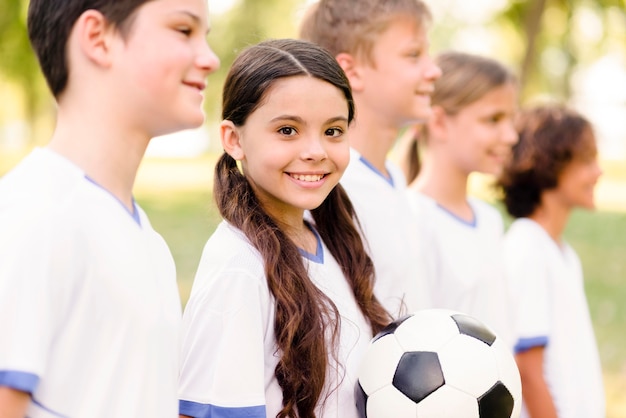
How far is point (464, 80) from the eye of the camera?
3.88 m

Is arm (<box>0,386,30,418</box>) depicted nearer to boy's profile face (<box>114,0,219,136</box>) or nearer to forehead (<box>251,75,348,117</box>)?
boy's profile face (<box>114,0,219,136</box>)

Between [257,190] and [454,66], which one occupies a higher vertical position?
[454,66]

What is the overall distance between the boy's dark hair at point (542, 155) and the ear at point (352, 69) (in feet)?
4.24

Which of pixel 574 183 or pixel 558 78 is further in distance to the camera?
pixel 558 78

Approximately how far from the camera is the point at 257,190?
2520 millimetres

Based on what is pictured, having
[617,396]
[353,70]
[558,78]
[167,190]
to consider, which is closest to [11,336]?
[353,70]

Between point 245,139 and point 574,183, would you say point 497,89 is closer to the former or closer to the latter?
point 574,183

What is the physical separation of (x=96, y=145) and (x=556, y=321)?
260 cm

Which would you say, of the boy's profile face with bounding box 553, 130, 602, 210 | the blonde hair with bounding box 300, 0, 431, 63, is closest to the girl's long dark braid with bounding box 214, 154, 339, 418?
the blonde hair with bounding box 300, 0, 431, 63

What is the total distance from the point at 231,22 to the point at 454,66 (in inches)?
696

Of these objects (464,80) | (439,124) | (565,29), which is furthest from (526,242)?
(565,29)

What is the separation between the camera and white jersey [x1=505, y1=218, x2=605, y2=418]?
145 inches

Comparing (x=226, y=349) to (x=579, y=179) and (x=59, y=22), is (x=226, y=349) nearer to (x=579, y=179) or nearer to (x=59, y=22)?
(x=59, y=22)

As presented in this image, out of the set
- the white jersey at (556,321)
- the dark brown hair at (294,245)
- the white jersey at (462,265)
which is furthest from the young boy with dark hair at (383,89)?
the white jersey at (556,321)
